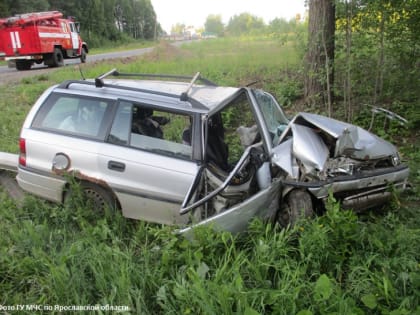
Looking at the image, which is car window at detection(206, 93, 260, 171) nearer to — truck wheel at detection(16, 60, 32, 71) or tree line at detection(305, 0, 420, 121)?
tree line at detection(305, 0, 420, 121)

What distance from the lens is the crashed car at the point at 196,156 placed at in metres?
3.31

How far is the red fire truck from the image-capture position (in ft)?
56.8

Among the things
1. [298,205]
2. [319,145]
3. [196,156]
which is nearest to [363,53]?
[319,145]

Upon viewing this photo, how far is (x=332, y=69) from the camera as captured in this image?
21.9ft

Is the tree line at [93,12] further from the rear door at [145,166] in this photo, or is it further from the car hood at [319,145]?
the car hood at [319,145]

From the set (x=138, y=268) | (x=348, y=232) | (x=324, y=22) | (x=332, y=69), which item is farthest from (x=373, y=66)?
(x=138, y=268)

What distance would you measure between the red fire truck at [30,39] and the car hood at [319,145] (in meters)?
17.2

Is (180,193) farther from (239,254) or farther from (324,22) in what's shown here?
(324,22)

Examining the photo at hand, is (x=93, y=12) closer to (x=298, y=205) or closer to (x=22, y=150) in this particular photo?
(x=22, y=150)

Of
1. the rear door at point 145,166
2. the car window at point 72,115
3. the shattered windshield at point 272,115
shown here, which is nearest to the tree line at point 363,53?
the shattered windshield at point 272,115

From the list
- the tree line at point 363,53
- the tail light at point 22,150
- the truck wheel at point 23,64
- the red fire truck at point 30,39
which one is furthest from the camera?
the truck wheel at point 23,64

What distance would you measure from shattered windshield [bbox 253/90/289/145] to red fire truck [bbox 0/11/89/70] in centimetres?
1643

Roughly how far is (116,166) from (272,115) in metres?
1.76

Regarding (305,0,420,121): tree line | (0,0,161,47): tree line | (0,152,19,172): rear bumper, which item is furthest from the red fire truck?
(0,0,161,47): tree line
